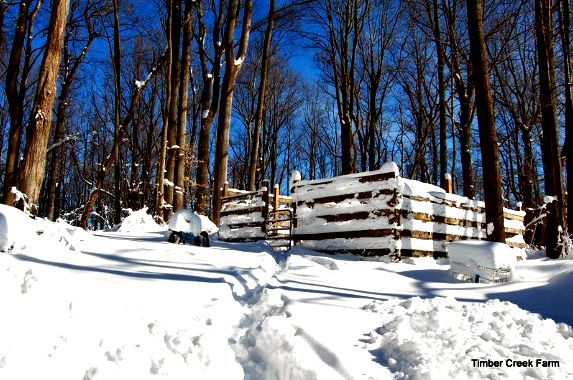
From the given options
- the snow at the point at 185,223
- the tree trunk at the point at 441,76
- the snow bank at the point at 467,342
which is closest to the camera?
the snow bank at the point at 467,342

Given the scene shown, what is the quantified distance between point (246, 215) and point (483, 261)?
279 inches

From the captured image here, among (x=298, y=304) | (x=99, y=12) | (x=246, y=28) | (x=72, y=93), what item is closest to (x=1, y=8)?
(x=99, y=12)

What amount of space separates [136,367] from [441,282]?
4.60 metres

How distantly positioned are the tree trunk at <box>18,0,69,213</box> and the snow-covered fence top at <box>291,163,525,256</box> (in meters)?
5.08

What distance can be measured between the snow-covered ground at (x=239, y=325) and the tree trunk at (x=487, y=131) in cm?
295

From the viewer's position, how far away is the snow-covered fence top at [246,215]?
1148 cm

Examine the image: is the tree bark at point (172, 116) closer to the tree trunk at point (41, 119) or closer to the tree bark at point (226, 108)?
the tree bark at point (226, 108)

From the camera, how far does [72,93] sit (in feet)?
90.3

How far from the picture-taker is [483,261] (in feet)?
19.9

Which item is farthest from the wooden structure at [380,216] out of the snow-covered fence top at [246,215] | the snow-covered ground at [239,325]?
the snow-covered ground at [239,325]

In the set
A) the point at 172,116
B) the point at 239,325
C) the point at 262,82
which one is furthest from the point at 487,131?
the point at 172,116

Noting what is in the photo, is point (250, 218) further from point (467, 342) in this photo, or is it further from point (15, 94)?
point (467, 342)

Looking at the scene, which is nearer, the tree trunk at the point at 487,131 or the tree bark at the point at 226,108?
the tree trunk at the point at 487,131

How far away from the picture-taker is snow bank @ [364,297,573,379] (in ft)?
9.34
